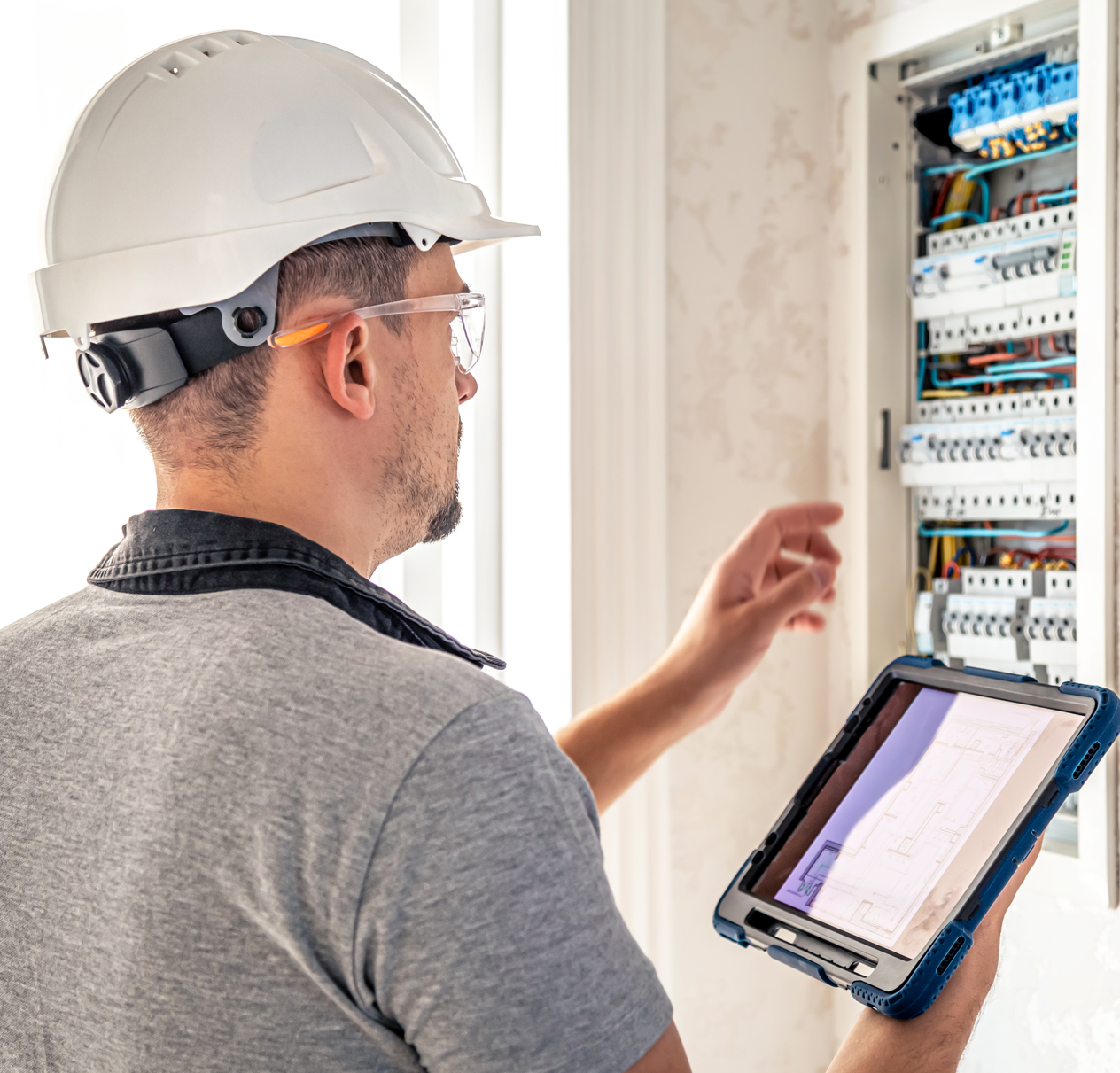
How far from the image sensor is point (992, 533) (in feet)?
4.90

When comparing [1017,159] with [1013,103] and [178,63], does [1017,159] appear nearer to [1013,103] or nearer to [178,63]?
[1013,103]

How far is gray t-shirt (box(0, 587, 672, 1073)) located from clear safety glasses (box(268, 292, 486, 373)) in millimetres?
214

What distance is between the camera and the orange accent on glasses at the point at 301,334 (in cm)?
70

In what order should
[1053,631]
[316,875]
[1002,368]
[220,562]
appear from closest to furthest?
[316,875]
[220,562]
[1053,631]
[1002,368]

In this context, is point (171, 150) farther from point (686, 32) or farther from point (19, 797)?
point (686, 32)

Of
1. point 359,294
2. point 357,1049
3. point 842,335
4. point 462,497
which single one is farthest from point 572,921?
point 842,335

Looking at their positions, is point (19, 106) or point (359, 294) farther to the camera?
point (19, 106)

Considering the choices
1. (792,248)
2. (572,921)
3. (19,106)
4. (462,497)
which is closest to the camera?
(572,921)

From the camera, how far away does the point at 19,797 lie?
0.59 metres

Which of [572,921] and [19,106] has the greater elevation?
[19,106]

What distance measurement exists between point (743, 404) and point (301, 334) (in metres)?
0.97

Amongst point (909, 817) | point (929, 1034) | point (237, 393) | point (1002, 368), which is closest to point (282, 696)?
point (237, 393)

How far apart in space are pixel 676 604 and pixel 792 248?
0.56 metres

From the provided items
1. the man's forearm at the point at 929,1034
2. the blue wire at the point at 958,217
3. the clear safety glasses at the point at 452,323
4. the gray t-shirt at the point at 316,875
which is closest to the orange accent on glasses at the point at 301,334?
the clear safety glasses at the point at 452,323
